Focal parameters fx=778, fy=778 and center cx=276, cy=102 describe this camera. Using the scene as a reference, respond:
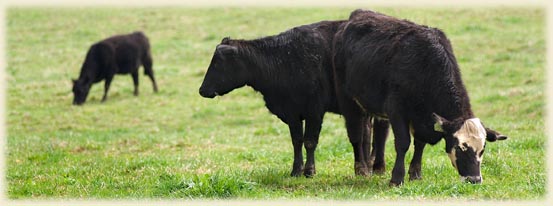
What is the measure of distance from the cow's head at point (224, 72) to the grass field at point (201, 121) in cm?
130

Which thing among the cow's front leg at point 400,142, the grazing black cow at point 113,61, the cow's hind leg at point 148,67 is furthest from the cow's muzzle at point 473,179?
the cow's hind leg at point 148,67

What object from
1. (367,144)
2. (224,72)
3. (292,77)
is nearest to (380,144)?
(367,144)

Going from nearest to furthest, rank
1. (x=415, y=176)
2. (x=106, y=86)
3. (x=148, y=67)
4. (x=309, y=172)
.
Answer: (x=415, y=176), (x=309, y=172), (x=106, y=86), (x=148, y=67)

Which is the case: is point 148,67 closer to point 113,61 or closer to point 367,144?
point 113,61

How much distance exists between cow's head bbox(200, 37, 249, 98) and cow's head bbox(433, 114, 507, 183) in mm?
3478

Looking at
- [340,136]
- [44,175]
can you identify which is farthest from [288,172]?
[340,136]

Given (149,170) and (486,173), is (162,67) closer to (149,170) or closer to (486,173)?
(149,170)

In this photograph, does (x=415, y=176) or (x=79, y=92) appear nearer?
(x=415, y=176)

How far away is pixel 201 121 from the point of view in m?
22.5

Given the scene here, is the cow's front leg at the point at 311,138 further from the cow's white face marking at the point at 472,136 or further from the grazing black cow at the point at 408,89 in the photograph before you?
the cow's white face marking at the point at 472,136

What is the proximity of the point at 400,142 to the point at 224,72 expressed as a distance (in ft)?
10.1

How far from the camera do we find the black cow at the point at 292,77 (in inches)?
458

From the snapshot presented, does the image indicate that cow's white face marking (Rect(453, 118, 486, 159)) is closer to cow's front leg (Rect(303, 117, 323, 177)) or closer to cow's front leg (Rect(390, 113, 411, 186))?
cow's front leg (Rect(390, 113, 411, 186))

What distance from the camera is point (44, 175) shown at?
12.1 m
